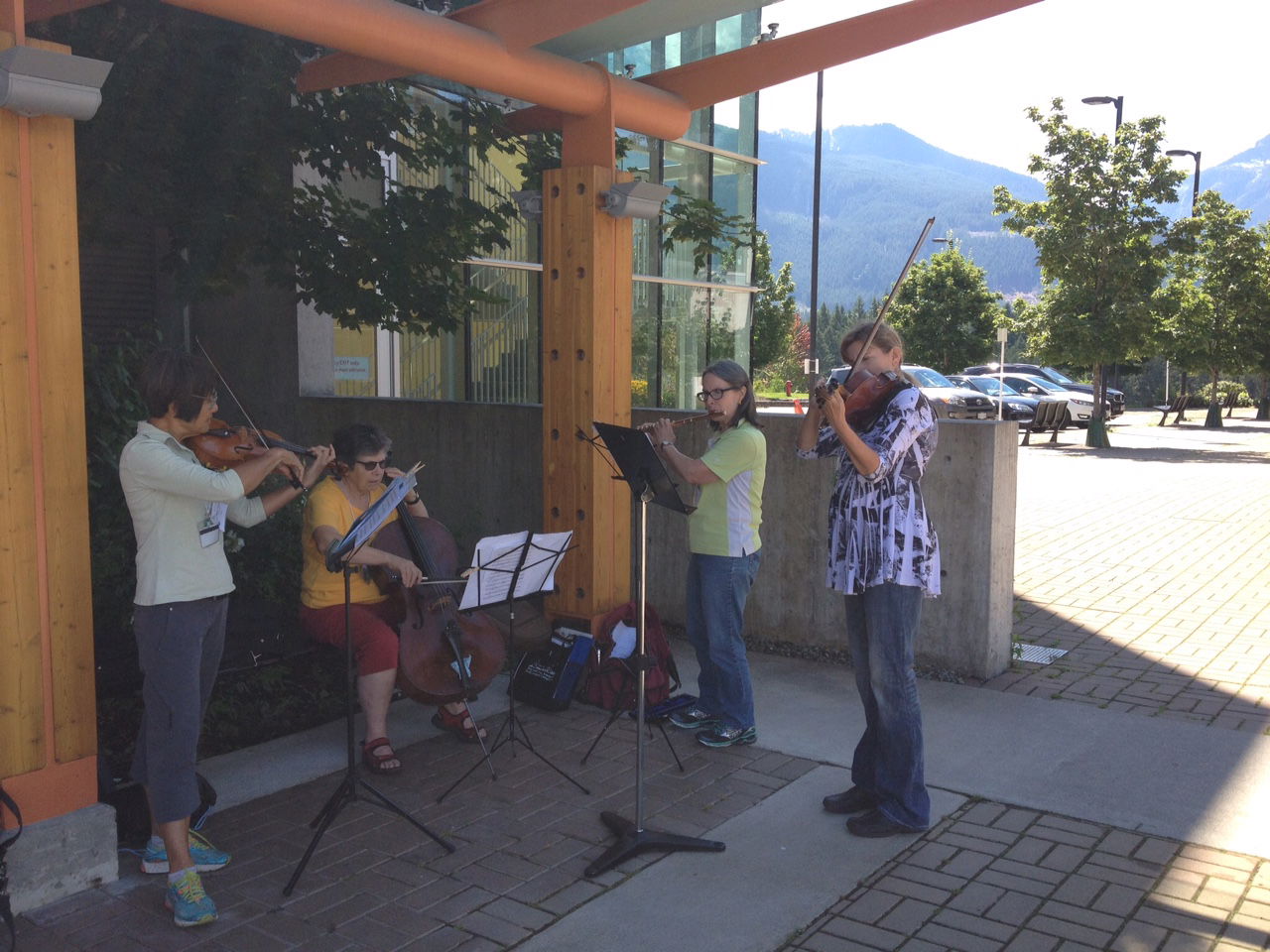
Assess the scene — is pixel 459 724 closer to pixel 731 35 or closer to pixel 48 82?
pixel 48 82

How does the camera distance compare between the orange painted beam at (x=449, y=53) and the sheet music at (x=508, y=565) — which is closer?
the orange painted beam at (x=449, y=53)

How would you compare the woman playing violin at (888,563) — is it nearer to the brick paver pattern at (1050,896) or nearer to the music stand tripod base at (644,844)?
the brick paver pattern at (1050,896)

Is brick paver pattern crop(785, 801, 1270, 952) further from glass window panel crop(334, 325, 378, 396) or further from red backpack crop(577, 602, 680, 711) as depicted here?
glass window panel crop(334, 325, 378, 396)

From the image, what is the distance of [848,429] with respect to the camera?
14.0 feet

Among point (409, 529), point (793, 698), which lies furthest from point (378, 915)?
point (793, 698)

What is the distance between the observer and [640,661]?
175 inches

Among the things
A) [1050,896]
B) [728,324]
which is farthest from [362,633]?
[728,324]

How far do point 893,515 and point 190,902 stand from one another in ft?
9.30

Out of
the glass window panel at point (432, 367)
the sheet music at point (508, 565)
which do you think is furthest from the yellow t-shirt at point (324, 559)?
the glass window panel at point (432, 367)

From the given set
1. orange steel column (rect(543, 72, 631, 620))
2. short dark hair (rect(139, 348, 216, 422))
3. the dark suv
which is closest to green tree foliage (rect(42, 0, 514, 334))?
orange steel column (rect(543, 72, 631, 620))

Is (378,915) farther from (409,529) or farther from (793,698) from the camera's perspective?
(793,698)

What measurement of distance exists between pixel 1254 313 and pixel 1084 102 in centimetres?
819

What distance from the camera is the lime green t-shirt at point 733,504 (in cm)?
532

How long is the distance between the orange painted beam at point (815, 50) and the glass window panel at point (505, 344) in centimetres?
567
